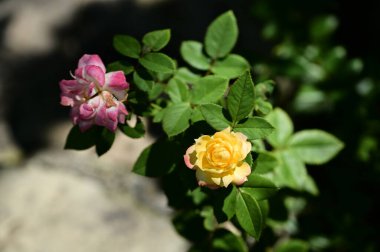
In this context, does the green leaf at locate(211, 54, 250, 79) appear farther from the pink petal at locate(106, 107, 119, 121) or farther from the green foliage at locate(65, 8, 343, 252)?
the pink petal at locate(106, 107, 119, 121)

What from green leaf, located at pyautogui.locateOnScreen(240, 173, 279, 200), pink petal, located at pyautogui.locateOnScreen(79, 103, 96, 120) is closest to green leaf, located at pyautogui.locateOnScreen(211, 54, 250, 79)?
green leaf, located at pyautogui.locateOnScreen(240, 173, 279, 200)

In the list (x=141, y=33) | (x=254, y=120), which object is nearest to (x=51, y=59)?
(x=141, y=33)

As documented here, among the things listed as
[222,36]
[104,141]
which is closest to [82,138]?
[104,141]

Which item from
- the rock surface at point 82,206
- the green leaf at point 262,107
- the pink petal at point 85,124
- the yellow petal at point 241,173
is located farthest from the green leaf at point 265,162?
the rock surface at point 82,206

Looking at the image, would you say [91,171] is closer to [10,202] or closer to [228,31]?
[10,202]

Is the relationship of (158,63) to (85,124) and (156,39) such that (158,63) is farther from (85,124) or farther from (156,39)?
(85,124)

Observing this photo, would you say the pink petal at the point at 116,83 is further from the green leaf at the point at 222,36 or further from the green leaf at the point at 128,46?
the green leaf at the point at 222,36

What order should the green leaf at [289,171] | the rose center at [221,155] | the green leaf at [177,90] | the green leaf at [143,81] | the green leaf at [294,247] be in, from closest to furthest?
the rose center at [221,155] < the green leaf at [143,81] < the green leaf at [177,90] < the green leaf at [289,171] < the green leaf at [294,247]
